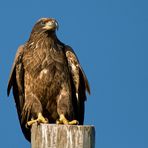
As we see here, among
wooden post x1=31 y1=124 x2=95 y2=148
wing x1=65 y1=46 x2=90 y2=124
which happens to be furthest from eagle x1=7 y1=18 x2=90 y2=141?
wooden post x1=31 y1=124 x2=95 y2=148

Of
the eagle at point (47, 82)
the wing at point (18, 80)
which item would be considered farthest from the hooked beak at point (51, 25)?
the wing at point (18, 80)

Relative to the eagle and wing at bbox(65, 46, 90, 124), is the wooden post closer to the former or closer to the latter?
the eagle

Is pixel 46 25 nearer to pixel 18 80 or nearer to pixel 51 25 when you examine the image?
pixel 51 25

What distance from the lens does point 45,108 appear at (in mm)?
10086

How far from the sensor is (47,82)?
9984 mm

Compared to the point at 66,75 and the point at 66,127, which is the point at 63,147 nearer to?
the point at 66,127

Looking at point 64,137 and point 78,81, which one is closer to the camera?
point 64,137

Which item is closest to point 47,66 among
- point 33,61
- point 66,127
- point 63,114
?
point 33,61

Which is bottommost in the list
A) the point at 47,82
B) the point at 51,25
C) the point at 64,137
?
the point at 64,137

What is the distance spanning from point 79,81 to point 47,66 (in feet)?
2.06

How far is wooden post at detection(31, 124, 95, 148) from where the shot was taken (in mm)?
5824

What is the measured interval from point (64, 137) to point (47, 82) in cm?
418

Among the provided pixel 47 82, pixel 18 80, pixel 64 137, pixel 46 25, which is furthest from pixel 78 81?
pixel 64 137

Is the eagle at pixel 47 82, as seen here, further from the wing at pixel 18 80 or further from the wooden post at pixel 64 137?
the wooden post at pixel 64 137
